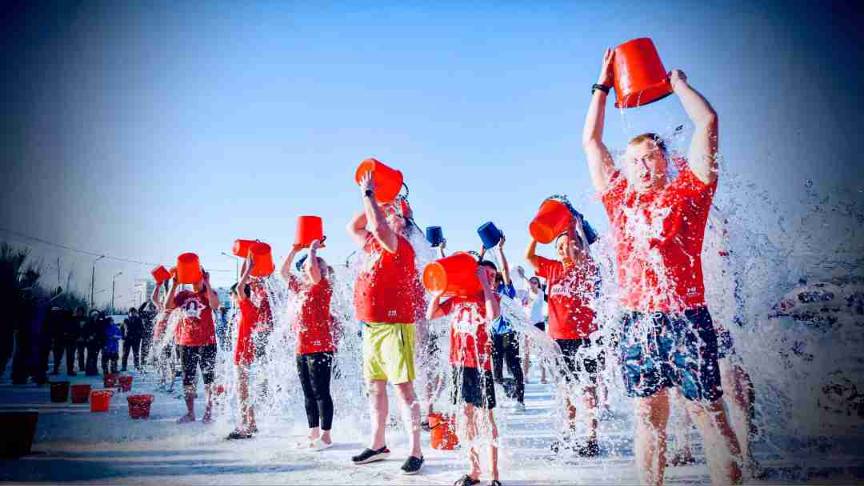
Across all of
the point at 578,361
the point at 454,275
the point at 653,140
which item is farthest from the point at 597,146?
the point at 578,361

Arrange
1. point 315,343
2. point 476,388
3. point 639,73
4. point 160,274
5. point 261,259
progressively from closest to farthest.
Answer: point 639,73
point 476,388
point 315,343
point 261,259
point 160,274

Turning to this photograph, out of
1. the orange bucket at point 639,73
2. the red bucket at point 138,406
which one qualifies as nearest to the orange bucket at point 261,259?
the red bucket at point 138,406

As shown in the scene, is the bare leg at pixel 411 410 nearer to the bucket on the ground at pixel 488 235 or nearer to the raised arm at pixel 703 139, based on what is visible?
the bucket on the ground at pixel 488 235

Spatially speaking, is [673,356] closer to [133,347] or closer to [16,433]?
[16,433]

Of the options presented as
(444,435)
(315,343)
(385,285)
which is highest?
(385,285)

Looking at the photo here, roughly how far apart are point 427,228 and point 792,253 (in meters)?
3.87

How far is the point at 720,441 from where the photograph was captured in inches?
81.8

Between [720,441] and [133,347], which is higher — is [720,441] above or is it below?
below

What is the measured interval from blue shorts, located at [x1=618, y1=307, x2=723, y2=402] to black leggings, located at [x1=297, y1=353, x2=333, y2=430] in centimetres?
307

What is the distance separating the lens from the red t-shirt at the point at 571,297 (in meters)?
4.27

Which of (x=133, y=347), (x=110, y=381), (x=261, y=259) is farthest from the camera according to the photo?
(x=133, y=347)

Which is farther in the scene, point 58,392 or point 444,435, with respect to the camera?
point 58,392

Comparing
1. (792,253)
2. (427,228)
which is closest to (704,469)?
(792,253)

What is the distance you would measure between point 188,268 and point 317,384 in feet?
8.90
